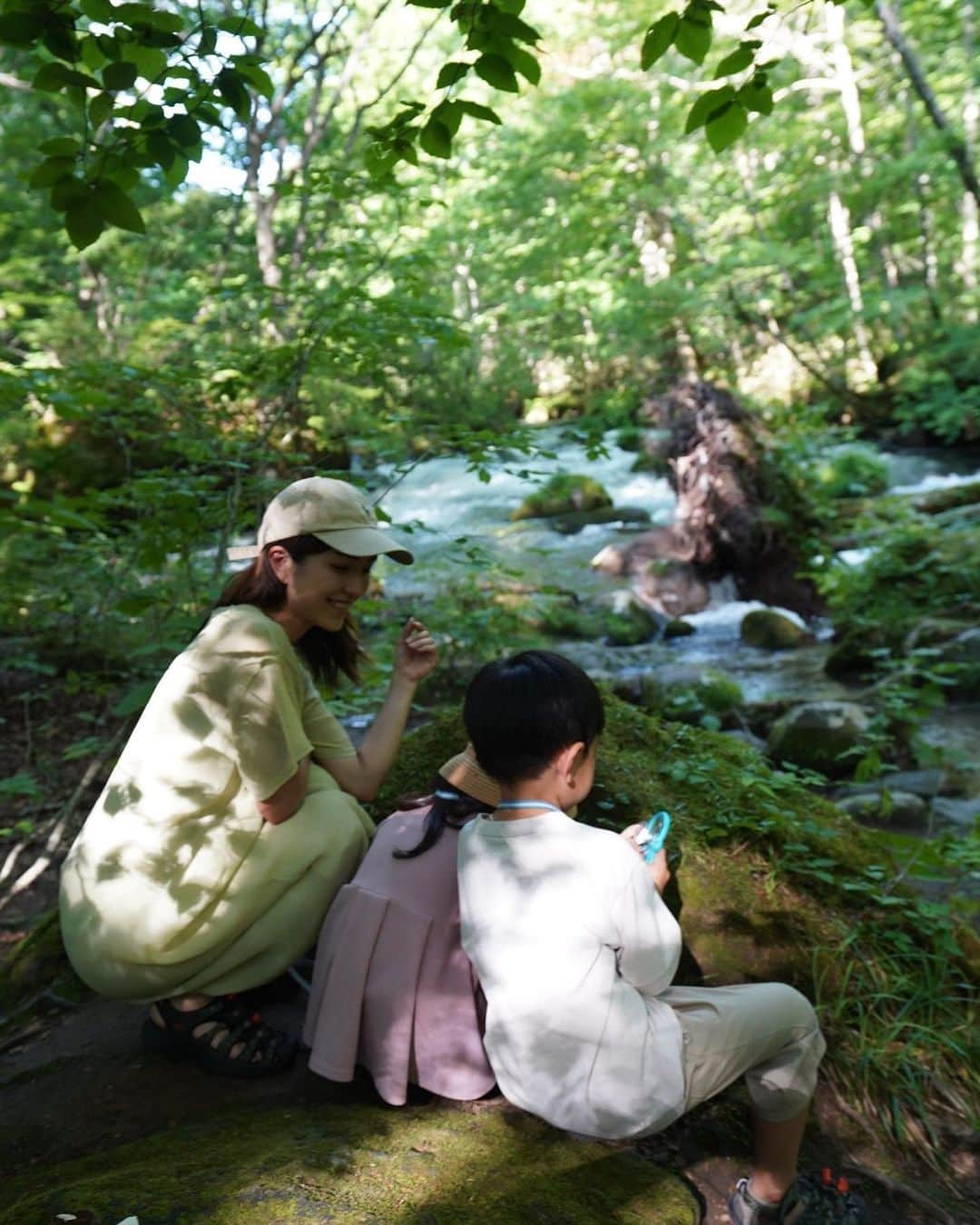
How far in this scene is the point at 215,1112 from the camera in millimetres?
2012

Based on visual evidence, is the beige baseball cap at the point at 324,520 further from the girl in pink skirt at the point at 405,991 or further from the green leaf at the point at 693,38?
the green leaf at the point at 693,38

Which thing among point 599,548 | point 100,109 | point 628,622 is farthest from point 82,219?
point 599,548

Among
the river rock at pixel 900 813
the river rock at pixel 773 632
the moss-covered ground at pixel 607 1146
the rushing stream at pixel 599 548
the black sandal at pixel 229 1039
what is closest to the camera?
the moss-covered ground at pixel 607 1146

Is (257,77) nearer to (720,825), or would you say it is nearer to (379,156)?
(379,156)

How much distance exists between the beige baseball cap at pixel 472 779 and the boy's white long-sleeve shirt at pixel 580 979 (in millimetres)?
377

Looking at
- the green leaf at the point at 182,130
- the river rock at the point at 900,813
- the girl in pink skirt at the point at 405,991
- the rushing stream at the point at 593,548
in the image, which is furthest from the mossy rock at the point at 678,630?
the green leaf at the point at 182,130

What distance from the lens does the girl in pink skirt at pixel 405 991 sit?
195 cm

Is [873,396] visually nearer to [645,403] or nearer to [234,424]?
[645,403]

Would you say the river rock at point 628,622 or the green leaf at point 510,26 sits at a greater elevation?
the green leaf at point 510,26

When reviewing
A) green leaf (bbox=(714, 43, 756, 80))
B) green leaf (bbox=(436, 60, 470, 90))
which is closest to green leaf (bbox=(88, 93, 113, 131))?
green leaf (bbox=(436, 60, 470, 90))

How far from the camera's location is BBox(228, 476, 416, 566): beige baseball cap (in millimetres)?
2260

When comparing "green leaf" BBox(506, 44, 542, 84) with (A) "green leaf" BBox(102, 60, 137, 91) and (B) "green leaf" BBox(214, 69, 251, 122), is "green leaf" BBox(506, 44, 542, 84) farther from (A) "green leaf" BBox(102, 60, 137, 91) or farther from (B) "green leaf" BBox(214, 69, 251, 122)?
(A) "green leaf" BBox(102, 60, 137, 91)

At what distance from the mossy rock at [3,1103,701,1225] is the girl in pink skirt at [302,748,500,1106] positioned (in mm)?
91

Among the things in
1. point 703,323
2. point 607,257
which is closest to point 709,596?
point 607,257
